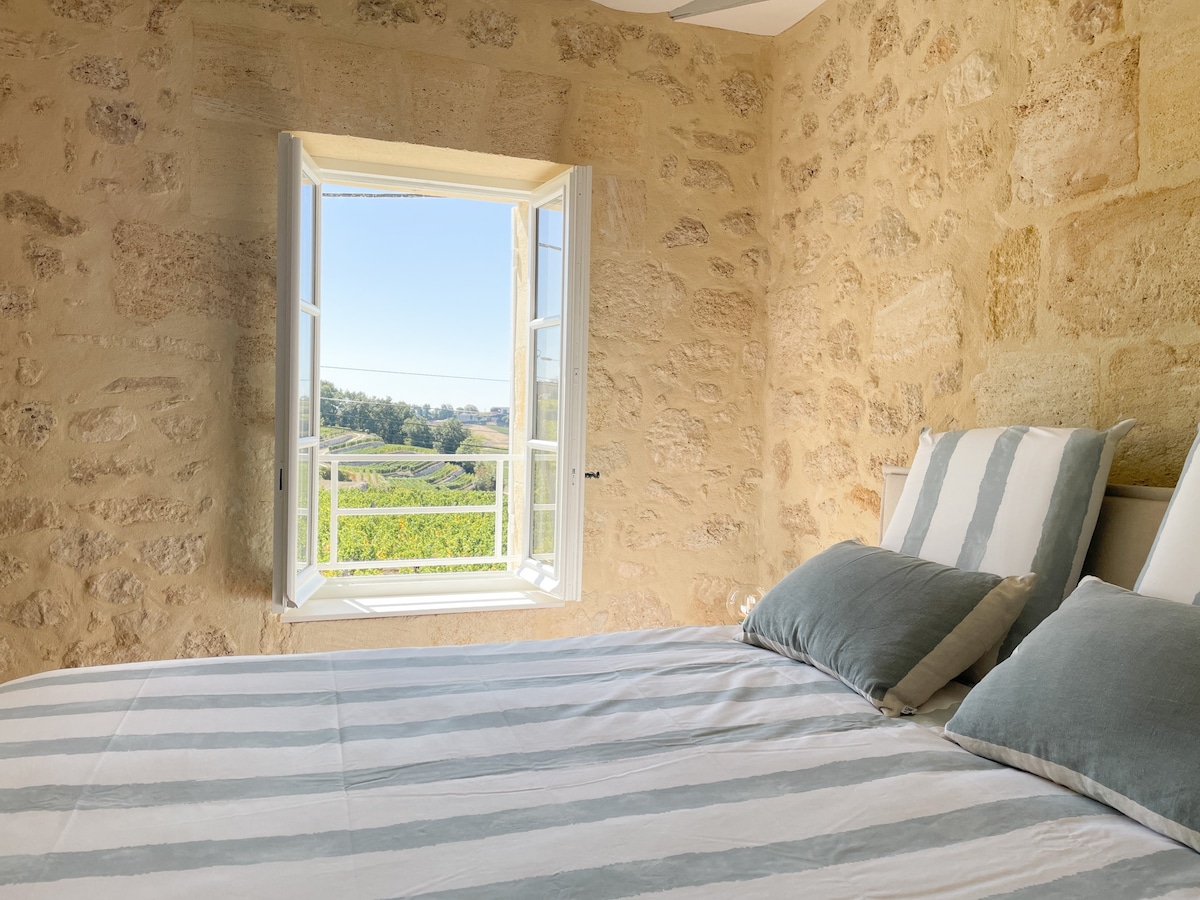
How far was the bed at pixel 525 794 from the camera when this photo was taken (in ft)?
3.21

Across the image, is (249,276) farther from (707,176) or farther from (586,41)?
(707,176)

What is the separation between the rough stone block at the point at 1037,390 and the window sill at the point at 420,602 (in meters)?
1.70

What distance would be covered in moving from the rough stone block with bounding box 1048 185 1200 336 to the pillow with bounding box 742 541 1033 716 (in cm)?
76

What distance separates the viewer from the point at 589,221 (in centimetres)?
328

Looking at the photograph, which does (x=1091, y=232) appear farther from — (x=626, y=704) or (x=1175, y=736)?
A: (x=626, y=704)

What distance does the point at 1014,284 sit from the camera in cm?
239

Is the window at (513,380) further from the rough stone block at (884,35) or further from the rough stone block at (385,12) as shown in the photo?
the rough stone block at (884,35)

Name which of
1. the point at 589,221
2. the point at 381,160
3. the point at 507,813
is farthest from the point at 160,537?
the point at 507,813

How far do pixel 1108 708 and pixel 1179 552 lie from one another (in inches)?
15.3

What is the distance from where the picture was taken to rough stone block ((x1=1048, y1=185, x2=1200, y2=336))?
190 cm

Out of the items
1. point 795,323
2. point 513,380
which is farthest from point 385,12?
point 513,380

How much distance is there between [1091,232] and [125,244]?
2.86 metres

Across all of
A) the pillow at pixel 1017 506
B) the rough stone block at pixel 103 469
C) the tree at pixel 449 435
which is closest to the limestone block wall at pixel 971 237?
the pillow at pixel 1017 506

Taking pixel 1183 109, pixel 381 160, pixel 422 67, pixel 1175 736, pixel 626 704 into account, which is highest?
pixel 422 67
